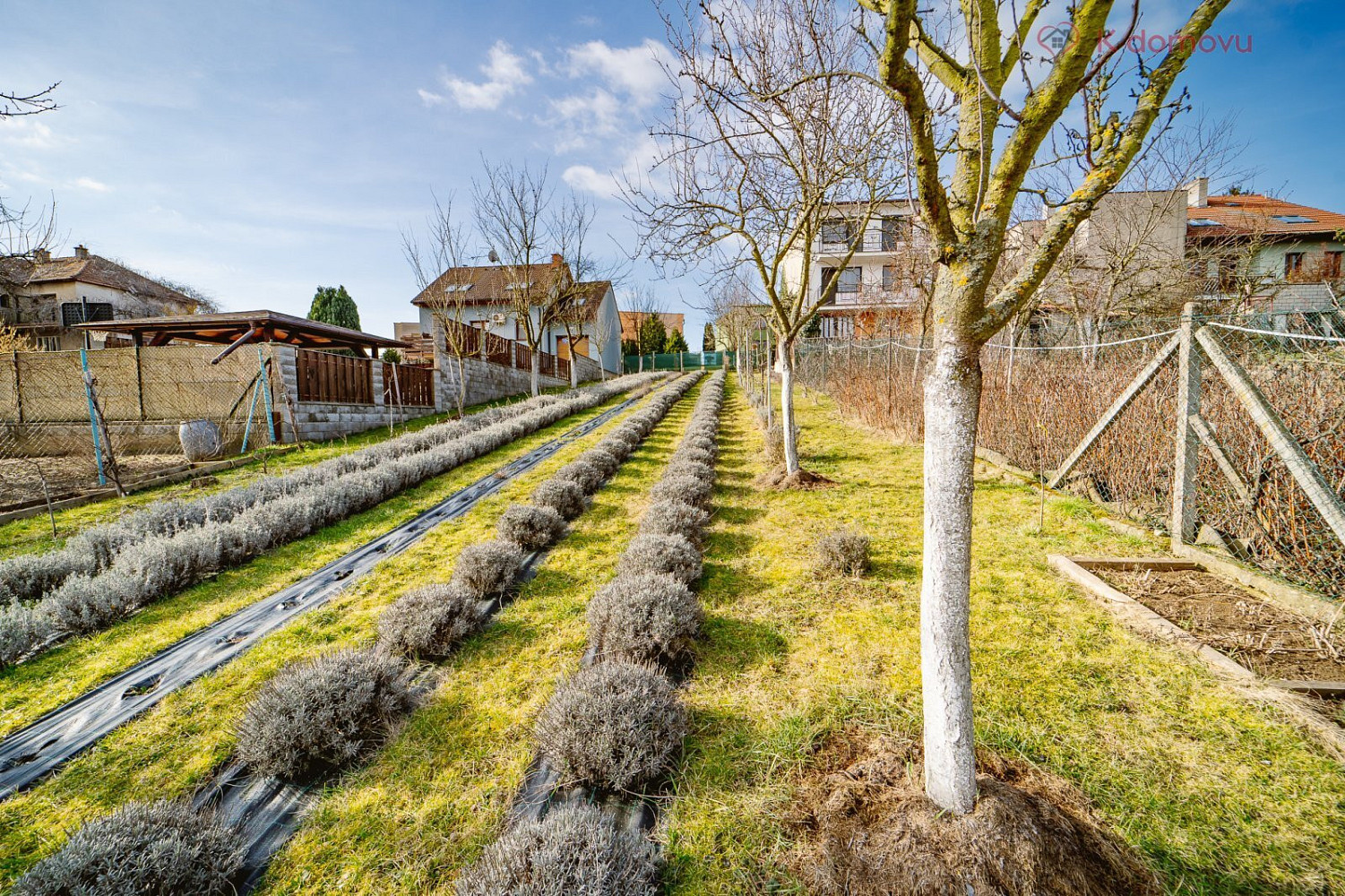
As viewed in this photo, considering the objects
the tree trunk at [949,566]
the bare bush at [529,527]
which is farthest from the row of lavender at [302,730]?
the tree trunk at [949,566]

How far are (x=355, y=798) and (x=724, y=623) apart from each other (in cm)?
232

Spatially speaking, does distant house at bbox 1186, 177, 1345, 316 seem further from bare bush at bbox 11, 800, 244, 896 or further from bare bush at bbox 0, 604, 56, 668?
bare bush at bbox 0, 604, 56, 668

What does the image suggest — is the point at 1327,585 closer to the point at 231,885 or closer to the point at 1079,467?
the point at 1079,467

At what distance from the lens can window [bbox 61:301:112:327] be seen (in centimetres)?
2670

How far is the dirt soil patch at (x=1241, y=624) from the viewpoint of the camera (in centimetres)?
278

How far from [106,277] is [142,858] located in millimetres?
42291

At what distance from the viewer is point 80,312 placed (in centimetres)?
2689

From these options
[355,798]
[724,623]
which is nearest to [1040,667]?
[724,623]

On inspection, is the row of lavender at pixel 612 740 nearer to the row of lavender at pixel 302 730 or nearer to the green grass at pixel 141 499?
the row of lavender at pixel 302 730

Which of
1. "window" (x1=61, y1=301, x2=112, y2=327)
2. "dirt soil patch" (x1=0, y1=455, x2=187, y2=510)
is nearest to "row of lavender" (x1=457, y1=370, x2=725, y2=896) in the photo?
"dirt soil patch" (x1=0, y1=455, x2=187, y2=510)

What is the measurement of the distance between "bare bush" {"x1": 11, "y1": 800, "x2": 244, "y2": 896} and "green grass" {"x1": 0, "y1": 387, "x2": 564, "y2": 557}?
5.68 meters

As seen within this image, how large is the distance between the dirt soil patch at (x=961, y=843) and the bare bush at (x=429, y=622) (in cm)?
248

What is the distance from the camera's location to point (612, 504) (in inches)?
268

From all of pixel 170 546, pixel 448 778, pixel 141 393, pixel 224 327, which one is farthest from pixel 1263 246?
pixel 141 393
